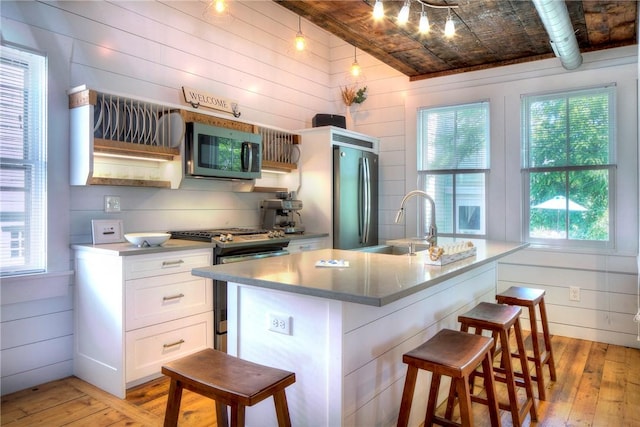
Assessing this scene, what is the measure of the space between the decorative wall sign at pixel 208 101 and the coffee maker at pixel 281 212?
873 mm

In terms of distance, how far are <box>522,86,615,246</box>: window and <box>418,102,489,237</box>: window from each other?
408 millimetres

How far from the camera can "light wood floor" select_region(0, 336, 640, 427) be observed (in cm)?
228

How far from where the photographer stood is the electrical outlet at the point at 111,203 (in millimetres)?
2992

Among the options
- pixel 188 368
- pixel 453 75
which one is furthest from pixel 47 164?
pixel 453 75

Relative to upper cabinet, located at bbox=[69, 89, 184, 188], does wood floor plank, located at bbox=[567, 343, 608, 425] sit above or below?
below

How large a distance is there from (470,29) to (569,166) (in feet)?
5.04

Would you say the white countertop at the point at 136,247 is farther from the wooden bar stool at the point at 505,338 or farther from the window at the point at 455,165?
the window at the point at 455,165

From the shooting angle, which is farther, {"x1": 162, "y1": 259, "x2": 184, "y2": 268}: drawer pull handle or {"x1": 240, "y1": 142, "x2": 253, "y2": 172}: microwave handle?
{"x1": 240, "y1": 142, "x2": 253, "y2": 172}: microwave handle

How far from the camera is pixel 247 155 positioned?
3611 millimetres

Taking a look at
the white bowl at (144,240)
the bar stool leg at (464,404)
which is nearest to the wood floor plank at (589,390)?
the bar stool leg at (464,404)

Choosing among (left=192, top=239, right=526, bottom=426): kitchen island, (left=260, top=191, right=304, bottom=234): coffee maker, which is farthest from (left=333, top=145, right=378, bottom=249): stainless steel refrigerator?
(left=192, top=239, right=526, bottom=426): kitchen island

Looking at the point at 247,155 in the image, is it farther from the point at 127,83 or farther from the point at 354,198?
the point at 354,198

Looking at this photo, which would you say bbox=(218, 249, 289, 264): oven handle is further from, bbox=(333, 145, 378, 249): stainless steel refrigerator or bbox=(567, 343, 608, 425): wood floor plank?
bbox=(567, 343, 608, 425): wood floor plank

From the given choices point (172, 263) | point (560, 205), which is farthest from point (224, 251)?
point (560, 205)
